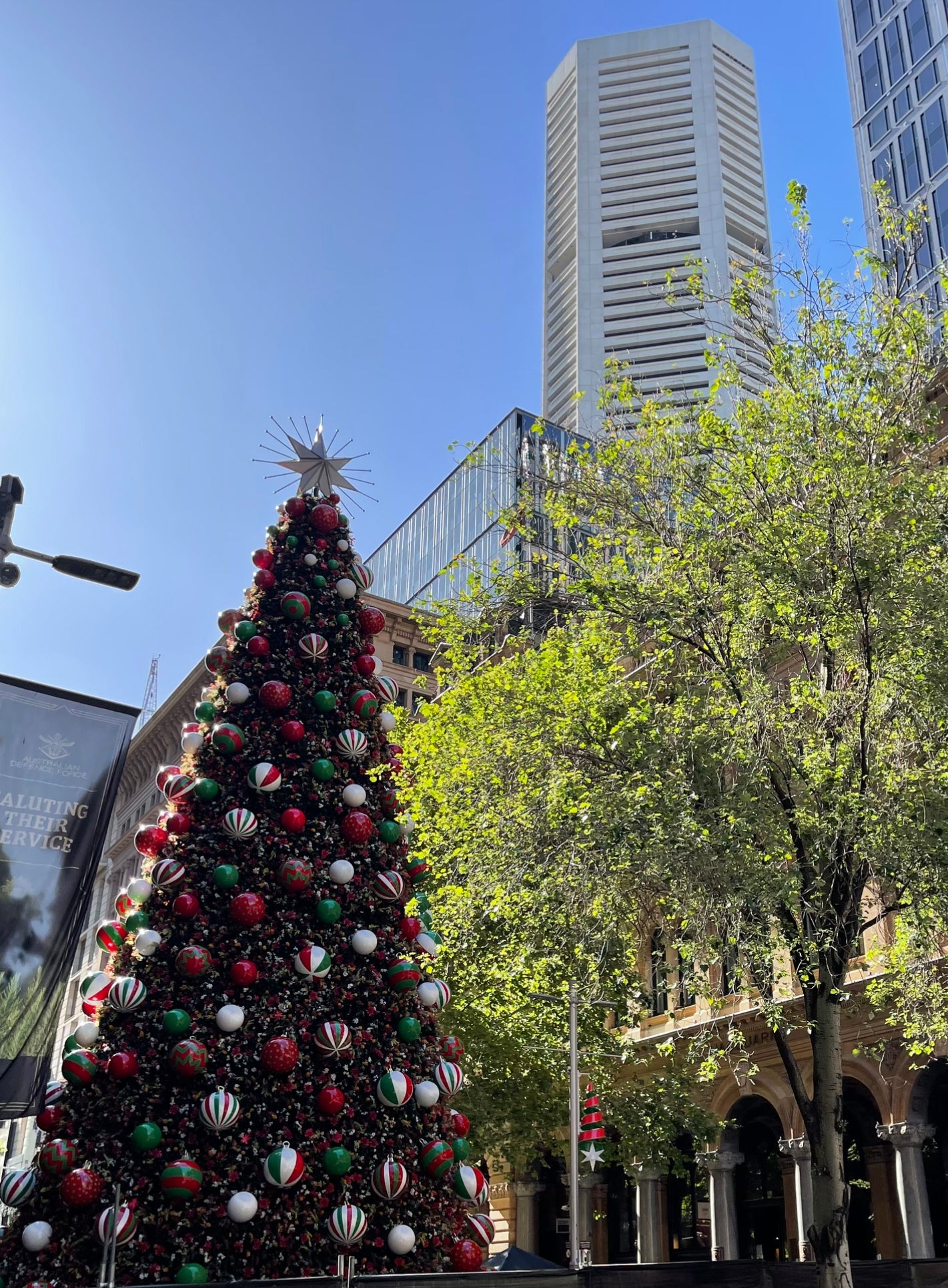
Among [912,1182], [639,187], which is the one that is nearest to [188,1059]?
[912,1182]

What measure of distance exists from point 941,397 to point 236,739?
18661 mm

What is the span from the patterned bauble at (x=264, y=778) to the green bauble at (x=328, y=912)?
4.08 ft

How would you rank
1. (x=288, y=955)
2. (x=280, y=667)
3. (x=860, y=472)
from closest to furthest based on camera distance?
(x=288, y=955)
(x=280, y=667)
(x=860, y=472)

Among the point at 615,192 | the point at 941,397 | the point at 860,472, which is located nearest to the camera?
the point at 860,472

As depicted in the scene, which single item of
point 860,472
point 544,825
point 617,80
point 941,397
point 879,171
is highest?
point 617,80

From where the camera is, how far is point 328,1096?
31.6 feet

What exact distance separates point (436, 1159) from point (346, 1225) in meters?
1.07

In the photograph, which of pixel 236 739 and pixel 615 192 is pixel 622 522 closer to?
pixel 236 739

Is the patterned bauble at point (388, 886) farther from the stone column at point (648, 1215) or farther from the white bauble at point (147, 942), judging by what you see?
the stone column at point (648, 1215)

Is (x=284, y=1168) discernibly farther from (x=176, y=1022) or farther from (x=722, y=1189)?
(x=722, y=1189)

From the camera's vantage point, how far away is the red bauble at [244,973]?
32.2 ft

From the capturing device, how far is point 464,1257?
9.88m

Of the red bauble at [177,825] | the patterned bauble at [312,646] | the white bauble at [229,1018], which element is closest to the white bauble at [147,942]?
the white bauble at [229,1018]

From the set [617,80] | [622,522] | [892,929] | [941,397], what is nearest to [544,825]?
[622,522]
